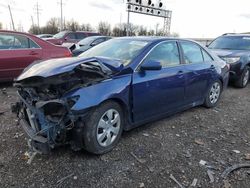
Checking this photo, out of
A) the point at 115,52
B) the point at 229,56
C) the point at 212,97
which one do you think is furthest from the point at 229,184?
the point at 229,56

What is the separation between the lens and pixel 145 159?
11.0 ft

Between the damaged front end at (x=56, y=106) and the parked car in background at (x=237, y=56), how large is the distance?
5636 mm

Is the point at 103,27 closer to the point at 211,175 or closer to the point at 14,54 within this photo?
the point at 14,54

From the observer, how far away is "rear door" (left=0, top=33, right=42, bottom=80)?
6.23m

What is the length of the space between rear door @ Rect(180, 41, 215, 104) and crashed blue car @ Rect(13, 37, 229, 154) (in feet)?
0.12

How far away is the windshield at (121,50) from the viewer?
397 centimetres

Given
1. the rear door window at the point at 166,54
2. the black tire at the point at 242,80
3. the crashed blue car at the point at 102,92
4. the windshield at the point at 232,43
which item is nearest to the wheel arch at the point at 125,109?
the crashed blue car at the point at 102,92

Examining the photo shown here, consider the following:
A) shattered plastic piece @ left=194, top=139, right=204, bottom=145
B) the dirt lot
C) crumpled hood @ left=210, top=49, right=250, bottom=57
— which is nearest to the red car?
the dirt lot

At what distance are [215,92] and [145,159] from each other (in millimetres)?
3101

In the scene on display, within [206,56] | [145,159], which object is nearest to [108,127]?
[145,159]

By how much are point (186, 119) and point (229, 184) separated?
6.70 feet

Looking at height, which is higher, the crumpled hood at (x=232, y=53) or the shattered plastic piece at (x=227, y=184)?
the crumpled hood at (x=232, y=53)

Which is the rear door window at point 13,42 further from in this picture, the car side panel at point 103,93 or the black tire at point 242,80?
the black tire at point 242,80

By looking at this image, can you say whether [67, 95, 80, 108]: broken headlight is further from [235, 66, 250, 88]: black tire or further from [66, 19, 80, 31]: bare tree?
[66, 19, 80, 31]: bare tree
